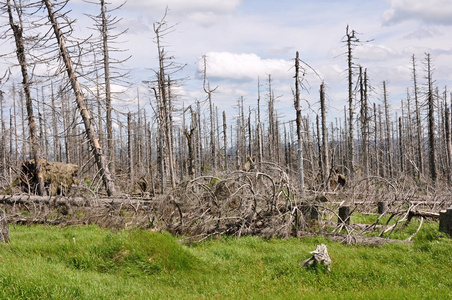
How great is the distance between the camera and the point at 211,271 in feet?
26.2

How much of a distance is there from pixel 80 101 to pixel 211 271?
996 cm

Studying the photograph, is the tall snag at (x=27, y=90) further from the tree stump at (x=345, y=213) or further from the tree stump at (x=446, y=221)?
the tree stump at (x=446, y=221)

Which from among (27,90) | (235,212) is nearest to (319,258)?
(235,212)

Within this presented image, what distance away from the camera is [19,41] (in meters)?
16.5

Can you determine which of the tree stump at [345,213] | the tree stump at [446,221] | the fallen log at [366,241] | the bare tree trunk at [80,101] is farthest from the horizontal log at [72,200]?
the tree stump at [446,221]

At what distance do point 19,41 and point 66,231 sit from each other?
9.68 meters

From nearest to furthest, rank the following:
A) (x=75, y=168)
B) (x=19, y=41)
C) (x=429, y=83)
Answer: (x=19, y=41) → (x=75, y=168) → (x=429, y=83)

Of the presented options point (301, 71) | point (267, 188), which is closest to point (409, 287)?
point (267, 188)

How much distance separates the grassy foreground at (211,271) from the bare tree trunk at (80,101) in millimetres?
5606

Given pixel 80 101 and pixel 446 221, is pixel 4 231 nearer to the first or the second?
pixel 80 101

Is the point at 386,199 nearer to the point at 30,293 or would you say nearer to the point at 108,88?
the point at 30,293

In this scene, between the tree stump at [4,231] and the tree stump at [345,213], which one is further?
the tree stump at [345,213]

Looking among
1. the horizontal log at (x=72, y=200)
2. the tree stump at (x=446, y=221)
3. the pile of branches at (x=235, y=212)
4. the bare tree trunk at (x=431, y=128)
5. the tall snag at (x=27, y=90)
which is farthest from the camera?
the bare tree trunk at (x=431, y=128)

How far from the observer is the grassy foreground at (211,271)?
21.0 feet
